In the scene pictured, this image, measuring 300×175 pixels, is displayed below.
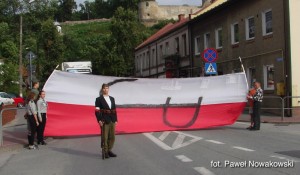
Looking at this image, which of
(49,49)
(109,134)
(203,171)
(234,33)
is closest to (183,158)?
(203,171)

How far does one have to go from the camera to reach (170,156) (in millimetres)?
11039

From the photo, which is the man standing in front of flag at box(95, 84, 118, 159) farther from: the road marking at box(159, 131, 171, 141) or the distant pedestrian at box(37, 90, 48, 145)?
the distant pedestrian at box(37, 90, 48, 145)

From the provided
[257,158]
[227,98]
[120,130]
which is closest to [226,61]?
[227,98]

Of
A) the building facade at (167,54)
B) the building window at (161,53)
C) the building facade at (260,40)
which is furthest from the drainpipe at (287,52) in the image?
the building window at (161,53)

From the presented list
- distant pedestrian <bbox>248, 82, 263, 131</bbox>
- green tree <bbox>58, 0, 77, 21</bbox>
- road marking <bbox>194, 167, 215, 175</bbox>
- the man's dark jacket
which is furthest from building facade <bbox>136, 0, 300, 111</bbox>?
green tree <bbox>58, 0, 77, 21</bbox>

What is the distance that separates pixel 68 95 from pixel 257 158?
323 inches

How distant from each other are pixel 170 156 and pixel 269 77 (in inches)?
648

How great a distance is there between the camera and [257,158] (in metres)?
10.2

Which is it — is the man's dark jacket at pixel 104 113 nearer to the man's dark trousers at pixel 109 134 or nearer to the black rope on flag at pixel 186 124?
the man's dark trousers at pixel 109 134

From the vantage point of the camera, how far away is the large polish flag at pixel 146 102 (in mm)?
16453

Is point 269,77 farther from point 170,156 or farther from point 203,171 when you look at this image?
point 203,171

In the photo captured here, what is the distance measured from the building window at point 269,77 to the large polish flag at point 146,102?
8546mm

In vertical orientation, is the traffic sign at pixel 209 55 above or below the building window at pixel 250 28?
below

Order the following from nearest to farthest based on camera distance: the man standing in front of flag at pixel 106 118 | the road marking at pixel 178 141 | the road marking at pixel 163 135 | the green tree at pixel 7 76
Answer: the man standing in front of flag at pixel 106 118 < the road marking at pixel 178 141 < the road marking at pixel 163 135 < the green tree at pixel 7 76
